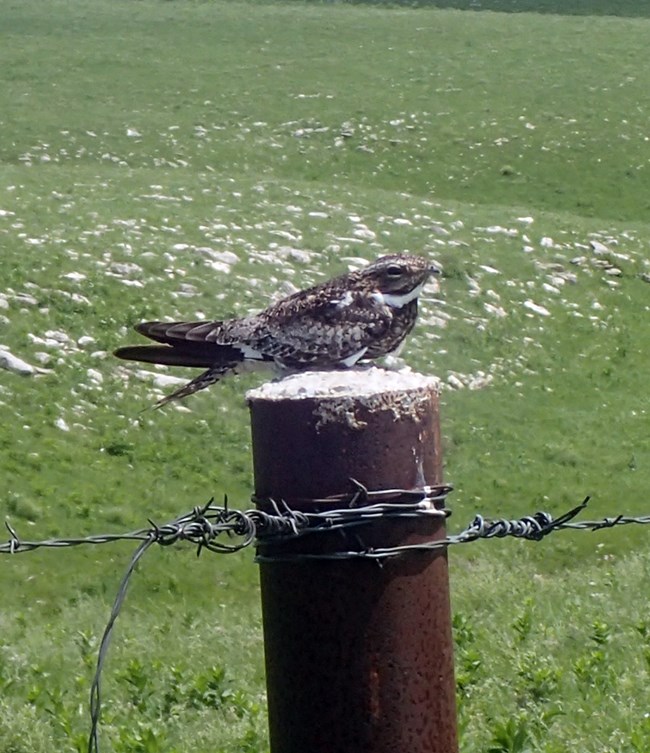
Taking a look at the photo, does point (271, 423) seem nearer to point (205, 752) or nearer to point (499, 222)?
point (205, 752)

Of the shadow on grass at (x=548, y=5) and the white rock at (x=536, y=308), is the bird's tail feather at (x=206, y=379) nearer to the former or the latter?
the white rock at (x=536, y=308)

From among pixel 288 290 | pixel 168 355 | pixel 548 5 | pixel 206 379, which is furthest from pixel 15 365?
pixel 548 5

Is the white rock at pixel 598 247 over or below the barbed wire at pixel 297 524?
below

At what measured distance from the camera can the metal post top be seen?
146 inches

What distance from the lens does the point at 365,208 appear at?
1041 inches

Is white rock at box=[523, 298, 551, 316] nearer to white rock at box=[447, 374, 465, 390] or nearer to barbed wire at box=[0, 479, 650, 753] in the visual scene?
white rock at box=[447, 374, 465, 390]

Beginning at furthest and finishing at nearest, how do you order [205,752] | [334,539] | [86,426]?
[86,426] → [205,752] → [334,539]

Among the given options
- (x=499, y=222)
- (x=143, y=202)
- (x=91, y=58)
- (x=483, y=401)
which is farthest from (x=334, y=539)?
(x=91, y=58)

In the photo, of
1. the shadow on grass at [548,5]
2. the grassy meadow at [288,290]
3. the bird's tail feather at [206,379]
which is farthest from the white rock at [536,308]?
the shadow on grass at [548,5]

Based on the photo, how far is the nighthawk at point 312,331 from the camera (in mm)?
5422

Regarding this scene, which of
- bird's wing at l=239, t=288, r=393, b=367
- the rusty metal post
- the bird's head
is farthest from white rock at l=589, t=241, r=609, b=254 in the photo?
the rusty metal post

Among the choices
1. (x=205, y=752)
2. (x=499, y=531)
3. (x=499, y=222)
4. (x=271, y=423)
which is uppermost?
(x=271, y=423)

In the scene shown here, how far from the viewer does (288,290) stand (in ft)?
67.6

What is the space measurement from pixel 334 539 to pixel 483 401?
1579cm
